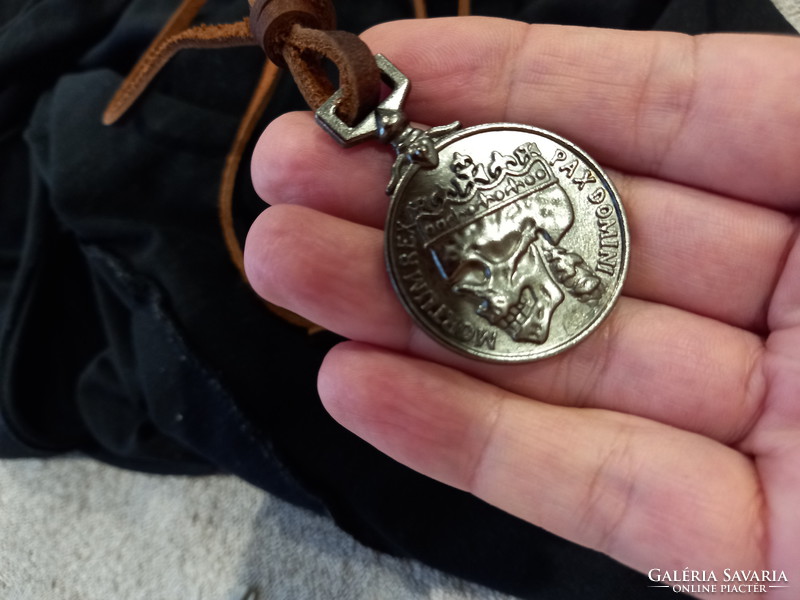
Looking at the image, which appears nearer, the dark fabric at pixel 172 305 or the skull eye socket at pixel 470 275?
the skull eye socket at pixel 470 275

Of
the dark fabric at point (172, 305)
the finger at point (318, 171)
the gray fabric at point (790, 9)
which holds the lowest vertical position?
the dark fabric at point (172, 305)

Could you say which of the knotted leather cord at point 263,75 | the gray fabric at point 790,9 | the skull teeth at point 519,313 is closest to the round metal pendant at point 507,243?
the skull teeth at point 519,313

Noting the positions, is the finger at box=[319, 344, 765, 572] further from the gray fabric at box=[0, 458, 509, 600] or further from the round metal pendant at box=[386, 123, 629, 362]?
the gray fabric at box=[0, 458, 509, 600]

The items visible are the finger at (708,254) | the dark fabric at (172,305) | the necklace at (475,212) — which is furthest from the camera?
the dark fabric at (172,305)

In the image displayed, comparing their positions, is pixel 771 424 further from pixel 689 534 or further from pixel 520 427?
pixel 520 427

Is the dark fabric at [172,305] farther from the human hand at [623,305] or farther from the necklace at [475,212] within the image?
the necklace at [475,212]

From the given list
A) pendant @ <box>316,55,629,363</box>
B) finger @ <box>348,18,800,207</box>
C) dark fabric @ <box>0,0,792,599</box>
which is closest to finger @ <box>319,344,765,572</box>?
pendant @ <box>316,55,629,363</box>

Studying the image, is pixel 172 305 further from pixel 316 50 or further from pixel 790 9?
pixel 790 9
